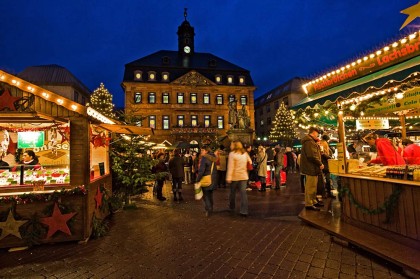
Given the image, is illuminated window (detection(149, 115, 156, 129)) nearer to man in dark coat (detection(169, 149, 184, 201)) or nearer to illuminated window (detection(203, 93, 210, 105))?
illuminated window (detection(203, 93, 210, 105))

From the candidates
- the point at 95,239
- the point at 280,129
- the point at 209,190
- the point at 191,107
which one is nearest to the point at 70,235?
the point at 95,239

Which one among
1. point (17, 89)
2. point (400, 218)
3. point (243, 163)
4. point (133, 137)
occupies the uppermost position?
point (17, 89)

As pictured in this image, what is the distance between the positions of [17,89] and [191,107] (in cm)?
3798

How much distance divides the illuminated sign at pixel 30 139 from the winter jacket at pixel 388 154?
8.40 metres

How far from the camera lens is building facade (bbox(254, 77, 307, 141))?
45.4 meters

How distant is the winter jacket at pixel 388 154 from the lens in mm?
5477

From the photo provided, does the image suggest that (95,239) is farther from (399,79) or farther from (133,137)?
(399,79)

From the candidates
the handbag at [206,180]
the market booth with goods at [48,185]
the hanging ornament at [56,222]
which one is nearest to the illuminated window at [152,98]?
the handbag at [206,180]

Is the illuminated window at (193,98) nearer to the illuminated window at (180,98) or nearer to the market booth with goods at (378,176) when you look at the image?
the illuminated window at (180,98)

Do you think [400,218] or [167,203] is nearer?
[400,218]

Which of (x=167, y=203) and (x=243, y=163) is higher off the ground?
(x=243, y=163)

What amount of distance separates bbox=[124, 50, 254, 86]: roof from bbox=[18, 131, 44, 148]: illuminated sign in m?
35.3

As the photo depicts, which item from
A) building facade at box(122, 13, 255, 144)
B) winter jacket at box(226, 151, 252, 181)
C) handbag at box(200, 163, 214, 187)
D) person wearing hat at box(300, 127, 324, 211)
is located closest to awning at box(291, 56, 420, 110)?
person wearing hat at box(300, 127, 324, 211)

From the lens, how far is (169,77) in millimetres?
42594
